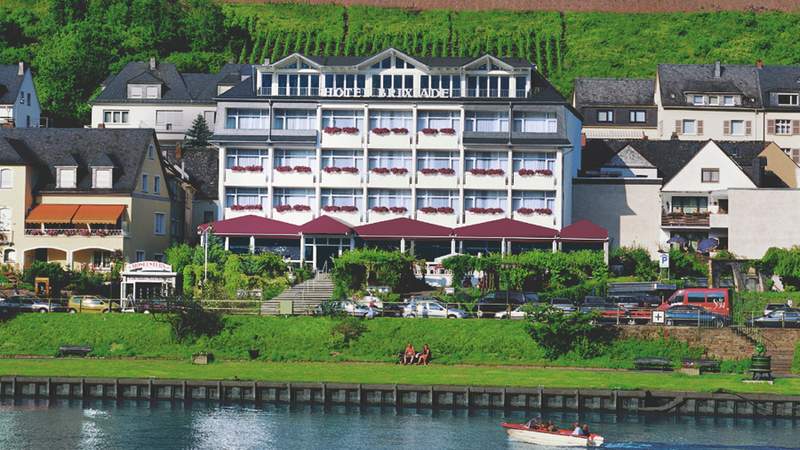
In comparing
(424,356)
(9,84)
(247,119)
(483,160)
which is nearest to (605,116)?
(483,160)

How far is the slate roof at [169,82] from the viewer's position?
13188cm

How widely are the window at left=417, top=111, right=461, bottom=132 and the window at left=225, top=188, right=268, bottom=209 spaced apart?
36.4 feet

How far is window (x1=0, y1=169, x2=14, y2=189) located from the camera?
96438 millimetres

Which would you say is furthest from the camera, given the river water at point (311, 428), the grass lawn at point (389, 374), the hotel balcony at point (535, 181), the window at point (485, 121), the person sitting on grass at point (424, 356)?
the window at point (485, 121)

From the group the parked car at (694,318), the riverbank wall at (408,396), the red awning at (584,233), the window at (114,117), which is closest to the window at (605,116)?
the red awning at (584,233)

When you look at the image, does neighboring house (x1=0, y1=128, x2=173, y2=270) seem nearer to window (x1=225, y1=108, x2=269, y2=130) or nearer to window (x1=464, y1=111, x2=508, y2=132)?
window (x1=225, y1=108, x2=269, y2=130)

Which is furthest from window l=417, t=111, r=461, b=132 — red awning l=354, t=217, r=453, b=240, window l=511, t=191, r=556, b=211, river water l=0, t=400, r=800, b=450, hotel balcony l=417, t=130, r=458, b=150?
river water l=0, t=400, r=800, b=450

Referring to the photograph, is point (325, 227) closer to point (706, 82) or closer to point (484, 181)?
point (484, 181)

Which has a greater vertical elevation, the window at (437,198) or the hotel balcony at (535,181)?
the hotel balcony at (535,181)

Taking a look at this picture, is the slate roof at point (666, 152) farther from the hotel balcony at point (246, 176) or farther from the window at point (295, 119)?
the hotel balcony at point (246, 176)

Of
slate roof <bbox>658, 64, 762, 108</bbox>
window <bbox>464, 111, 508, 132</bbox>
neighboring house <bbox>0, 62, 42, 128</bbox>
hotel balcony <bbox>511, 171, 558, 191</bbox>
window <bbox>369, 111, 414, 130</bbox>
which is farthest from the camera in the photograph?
slate roof <bbox>658, 64, 762, 108</bbox>

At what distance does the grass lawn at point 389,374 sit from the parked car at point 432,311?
5.90 m

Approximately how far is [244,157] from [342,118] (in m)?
6.86

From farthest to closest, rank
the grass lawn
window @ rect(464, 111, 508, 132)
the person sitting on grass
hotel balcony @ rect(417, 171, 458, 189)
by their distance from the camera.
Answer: window @ rect(464, 111, 508, 132) < hotel balcony @ rect(417, 171, 458, 189) < the person sitting on grass < the grass lawn
